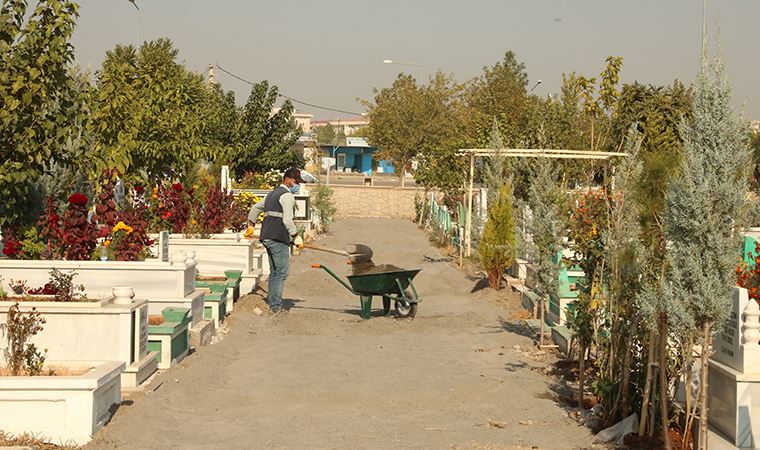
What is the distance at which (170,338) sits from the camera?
1090cm

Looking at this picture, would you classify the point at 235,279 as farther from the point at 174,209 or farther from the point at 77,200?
the point at 77,200

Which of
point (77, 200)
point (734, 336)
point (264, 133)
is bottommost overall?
point (734, 336)

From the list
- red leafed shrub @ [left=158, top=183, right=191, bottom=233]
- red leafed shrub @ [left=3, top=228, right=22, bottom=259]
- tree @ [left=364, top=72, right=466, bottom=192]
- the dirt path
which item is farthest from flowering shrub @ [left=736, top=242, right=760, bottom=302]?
tree @ [left=364, top=72, right=466, bottom=192]

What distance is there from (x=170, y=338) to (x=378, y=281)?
16.4 feet

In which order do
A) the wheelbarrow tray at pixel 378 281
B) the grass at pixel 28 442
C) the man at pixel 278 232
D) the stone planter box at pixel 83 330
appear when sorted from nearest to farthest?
1. the grass at pixel 28 442
2. the stone planter box at pixel 83 330
3. the man at pixel 278 232
4. the wheelbarrow tray at pixel 378 281

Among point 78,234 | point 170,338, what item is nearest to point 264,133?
point 78,234

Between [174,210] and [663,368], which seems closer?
[663,368]

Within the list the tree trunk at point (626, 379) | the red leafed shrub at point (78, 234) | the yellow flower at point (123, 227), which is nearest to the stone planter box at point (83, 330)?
the red leafed shrub at point (78, 234)

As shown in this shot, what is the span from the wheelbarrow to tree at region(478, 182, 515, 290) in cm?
379

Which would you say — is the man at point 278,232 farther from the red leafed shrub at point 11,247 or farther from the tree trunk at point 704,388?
the tree trunk at point 704,388

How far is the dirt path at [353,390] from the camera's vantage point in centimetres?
837

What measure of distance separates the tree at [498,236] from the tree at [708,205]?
39.2ft

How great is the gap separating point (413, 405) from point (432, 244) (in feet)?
76.5

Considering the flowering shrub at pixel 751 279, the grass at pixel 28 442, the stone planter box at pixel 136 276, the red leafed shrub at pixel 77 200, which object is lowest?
the grass at pixel 28 442
